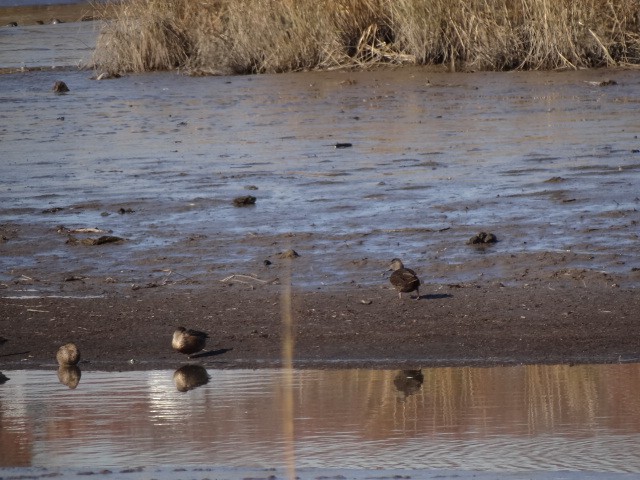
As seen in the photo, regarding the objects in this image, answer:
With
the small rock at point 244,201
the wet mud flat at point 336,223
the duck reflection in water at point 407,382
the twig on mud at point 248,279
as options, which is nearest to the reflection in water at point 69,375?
the wet mud flat at point 336,223

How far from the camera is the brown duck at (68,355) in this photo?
7.45 meters

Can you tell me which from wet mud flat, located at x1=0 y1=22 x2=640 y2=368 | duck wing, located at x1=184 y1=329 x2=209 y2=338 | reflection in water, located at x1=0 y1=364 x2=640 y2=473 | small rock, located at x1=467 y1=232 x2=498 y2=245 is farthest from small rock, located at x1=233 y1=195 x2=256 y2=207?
reflection in water, located at x1=0 y1=364 x2=640 y2=473

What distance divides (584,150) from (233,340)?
279 inches

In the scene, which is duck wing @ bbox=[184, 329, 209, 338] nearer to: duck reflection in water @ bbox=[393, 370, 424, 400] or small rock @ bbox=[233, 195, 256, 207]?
duck reflection in water @ bbox=[393, 370, 424, 400]

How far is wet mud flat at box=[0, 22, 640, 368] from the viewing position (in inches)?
313

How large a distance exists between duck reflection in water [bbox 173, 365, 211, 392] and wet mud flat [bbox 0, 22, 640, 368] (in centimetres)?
19

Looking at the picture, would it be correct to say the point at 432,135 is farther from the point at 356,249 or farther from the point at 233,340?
the point at 233,340

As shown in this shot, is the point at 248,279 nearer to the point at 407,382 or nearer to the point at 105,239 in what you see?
the point at 105,239

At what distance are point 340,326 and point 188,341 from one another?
1.05m

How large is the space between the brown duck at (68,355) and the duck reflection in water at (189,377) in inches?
24.2

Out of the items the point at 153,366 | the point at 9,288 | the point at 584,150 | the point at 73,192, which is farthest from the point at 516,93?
the point at 153,366

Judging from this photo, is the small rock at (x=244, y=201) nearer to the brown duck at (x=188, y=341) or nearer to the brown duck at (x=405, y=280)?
the brown duck at (x=405, y=280)

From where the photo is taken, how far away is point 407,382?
6.86m

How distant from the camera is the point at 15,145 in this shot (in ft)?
54.1
